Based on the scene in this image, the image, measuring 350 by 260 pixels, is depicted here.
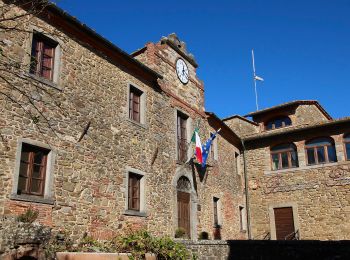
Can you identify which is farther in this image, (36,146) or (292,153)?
(292,153)

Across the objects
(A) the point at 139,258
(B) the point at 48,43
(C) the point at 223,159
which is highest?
(B) the point at 48,43

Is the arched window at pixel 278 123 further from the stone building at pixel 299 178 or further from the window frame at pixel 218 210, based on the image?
the window frame at pixel 218 210

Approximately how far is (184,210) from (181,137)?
2.80 metres

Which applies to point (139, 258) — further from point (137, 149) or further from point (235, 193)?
point (235, 193)

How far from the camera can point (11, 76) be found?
8289mm

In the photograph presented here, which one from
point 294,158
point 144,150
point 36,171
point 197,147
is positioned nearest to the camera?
point 36,171

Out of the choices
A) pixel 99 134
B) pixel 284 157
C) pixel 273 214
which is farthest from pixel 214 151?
pixel 99 134

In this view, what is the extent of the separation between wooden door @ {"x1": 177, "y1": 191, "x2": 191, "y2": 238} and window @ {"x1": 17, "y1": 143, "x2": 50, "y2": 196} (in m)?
5.90

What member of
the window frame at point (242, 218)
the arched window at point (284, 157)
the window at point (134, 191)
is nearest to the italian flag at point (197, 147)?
the window at point (134, 191)

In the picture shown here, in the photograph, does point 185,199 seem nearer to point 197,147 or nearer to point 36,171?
point 197,147

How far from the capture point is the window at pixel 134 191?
11.2 meters

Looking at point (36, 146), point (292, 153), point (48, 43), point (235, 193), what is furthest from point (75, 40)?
point (292, 153)

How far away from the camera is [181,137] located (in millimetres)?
14367

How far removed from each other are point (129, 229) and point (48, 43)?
558 cm
